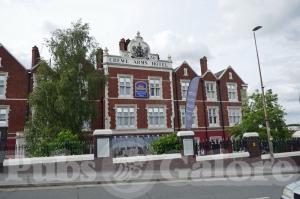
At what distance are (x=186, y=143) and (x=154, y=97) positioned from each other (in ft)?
53.7

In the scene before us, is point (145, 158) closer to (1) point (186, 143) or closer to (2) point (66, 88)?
(1) point (186, 143)

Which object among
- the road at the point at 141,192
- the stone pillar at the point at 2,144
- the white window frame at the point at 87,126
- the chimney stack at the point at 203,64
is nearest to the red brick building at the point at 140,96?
the white window frame at the point at 87,126

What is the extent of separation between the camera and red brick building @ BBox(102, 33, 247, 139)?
106ft

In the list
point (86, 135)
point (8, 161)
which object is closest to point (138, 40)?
point (86, 135)

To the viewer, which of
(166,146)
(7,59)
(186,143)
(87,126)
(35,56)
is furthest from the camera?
(35,56)

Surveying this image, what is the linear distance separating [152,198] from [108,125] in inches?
864

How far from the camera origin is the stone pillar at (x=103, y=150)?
638 inches

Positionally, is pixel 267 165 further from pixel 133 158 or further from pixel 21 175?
pixel 21 175

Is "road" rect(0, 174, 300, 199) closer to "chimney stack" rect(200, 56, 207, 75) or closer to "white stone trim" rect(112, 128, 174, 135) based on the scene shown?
"white stone trim" rect(112, 128, 174, 135)

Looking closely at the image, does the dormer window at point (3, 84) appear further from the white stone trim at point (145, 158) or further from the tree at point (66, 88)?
the white stone trim at point (145, 158)

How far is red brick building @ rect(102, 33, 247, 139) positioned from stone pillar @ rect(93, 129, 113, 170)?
14401 mm

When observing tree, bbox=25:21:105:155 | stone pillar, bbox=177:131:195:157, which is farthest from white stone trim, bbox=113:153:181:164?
tree, bbox=25:21:105:155

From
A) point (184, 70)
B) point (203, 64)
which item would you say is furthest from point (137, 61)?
point (203, 64)

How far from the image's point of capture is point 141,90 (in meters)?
33.7
